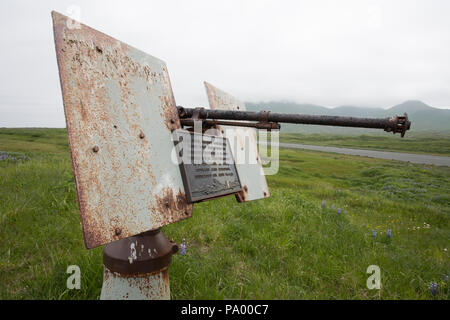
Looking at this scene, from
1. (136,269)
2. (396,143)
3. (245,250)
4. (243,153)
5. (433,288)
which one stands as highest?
(243,153)

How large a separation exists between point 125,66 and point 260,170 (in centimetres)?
216

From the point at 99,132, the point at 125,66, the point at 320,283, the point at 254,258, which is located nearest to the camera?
the point at 99,132

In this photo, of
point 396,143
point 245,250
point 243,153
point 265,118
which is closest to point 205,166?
point 265,118

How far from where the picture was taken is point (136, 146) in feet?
6.30

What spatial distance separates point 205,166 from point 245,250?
203 centimetres

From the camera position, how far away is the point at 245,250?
4.05 meters

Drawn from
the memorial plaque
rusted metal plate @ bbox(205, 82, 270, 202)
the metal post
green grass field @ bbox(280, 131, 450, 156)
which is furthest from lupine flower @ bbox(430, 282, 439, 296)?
green grass field @ bbox(280, 131, 450, 156)

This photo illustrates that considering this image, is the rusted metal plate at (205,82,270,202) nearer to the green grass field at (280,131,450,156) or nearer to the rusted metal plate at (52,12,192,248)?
the rusted metal plate at (52,12,192,248)

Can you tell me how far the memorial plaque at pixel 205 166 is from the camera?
226cm

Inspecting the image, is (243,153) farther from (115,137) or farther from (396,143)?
(396,143)

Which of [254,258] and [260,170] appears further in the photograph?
[254,258]

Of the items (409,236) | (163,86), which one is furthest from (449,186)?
(163,86)

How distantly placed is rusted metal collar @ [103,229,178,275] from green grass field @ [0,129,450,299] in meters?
0.80

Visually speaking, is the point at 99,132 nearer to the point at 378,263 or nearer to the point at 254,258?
the point at 254,258
